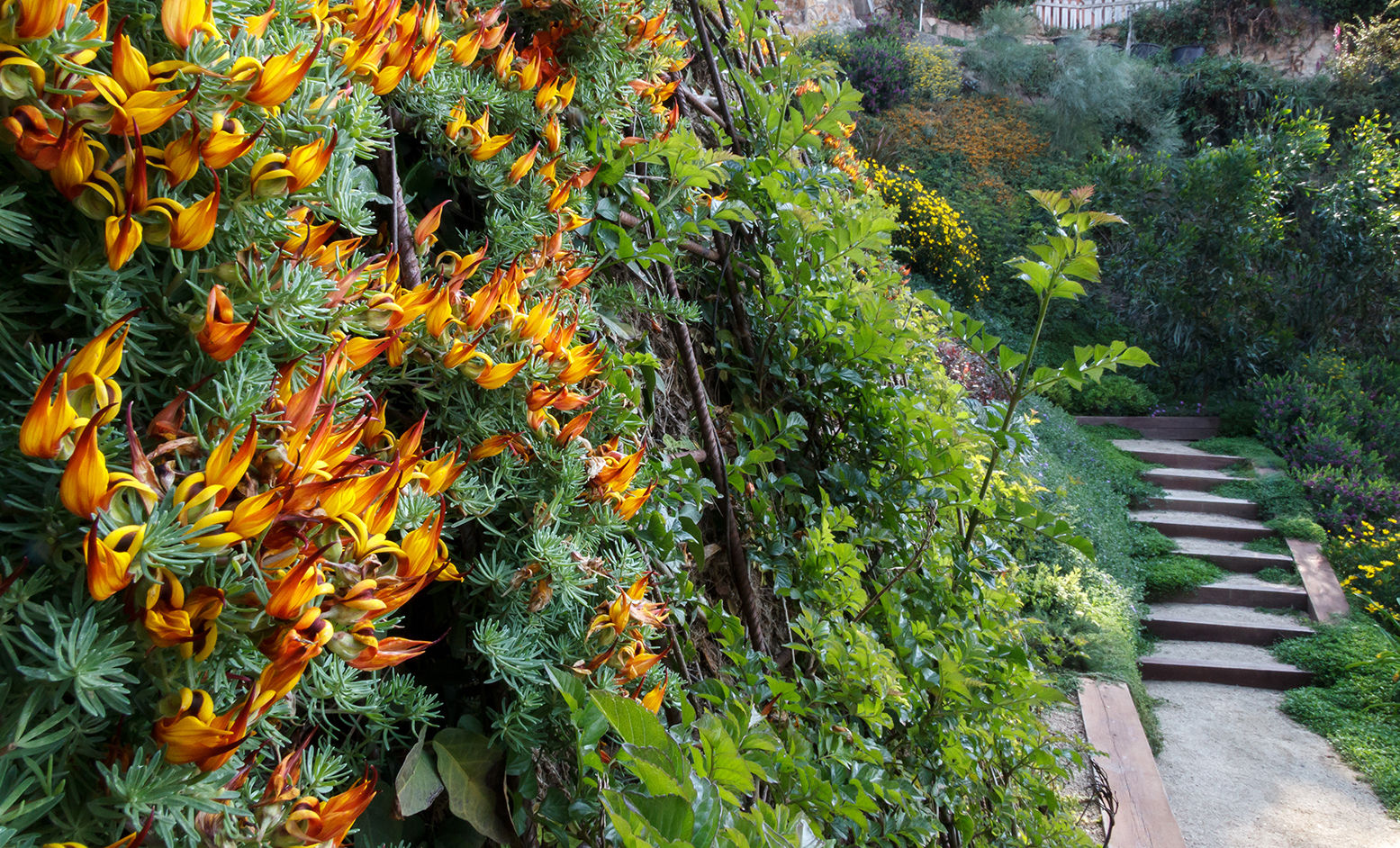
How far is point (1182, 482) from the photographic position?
8.70 metres

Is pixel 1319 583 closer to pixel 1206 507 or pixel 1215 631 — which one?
pixel 1215 631

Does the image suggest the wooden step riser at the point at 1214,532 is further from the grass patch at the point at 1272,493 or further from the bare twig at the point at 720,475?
the bare twig at the point at 720,475

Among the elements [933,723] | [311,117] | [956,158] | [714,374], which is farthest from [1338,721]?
[956,158]

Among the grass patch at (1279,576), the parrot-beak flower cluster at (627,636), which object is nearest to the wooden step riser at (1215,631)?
the grass patch at (1279,576)

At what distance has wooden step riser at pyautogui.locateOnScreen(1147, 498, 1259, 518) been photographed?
815 centimetres

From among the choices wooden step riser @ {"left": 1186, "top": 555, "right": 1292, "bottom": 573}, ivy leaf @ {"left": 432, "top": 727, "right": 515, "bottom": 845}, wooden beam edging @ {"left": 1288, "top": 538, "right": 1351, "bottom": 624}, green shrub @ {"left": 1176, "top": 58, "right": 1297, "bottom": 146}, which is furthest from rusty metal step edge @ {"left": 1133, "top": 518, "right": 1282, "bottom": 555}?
green shrub @ {"left": 1176, "top": 58, "right": 1297, "bottom": 146}

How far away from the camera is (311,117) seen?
510mm

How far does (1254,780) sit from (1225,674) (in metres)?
1.39

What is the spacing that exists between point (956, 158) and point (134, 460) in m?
14.2

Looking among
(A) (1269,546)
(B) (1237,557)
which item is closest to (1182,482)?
(A) (1269,546)

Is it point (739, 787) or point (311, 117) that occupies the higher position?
point (311, 117)

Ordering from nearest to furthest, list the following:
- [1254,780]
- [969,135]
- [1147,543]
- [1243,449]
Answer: [1254,780]
[1147,543]
[1243,449]
[969,135]

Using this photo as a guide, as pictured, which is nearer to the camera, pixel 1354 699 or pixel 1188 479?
pixel 1354 699

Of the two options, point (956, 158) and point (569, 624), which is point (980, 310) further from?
point (569, 624)
